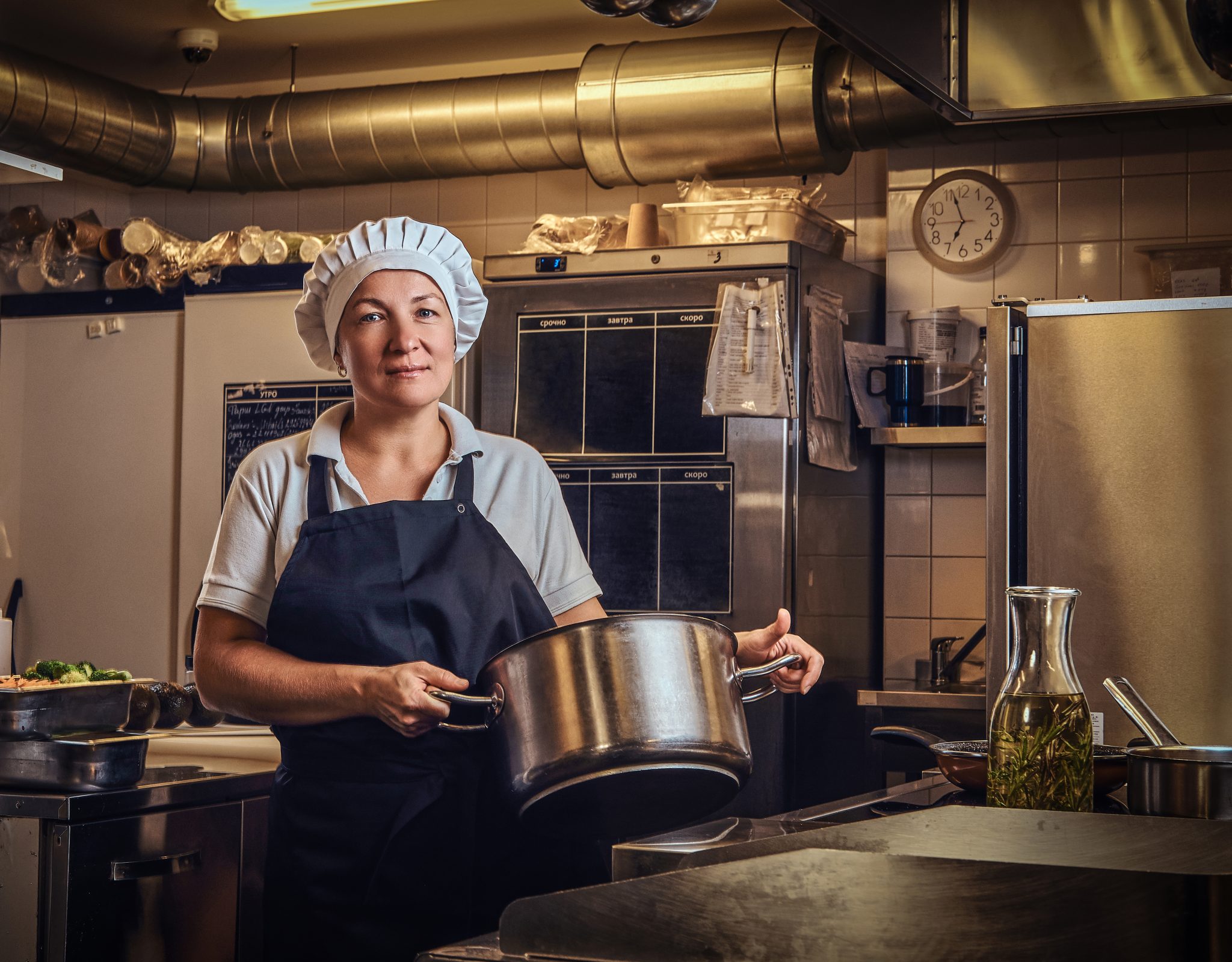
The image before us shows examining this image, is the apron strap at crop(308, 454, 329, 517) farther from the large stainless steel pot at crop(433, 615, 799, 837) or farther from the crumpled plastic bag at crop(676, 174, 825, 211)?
the crumpled plastic bag at crop(676, 174, 825, 211)

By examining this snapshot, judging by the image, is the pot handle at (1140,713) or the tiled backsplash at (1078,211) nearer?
the pot handle at (1140,713)

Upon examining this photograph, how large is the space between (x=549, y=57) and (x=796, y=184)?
2.83 feet

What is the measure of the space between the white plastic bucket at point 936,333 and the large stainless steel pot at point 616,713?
2269 mm

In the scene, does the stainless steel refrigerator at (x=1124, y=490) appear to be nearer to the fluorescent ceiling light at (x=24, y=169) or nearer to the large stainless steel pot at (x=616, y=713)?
the large stainless steel pot at (x=616, y=713)

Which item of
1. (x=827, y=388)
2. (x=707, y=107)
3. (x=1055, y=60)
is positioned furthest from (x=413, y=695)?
(x=707, y=107)

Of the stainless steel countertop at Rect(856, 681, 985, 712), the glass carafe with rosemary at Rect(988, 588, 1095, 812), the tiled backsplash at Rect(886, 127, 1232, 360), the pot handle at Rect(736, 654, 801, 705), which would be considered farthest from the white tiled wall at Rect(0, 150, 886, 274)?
the glass carafe with rosemary at Rect(988, 588, 1095, 812)

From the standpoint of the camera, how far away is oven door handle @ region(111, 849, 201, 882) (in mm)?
2285

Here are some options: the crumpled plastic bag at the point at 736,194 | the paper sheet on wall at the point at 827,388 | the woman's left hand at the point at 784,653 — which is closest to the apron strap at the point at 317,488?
the woman's left hand at the point at 784,653

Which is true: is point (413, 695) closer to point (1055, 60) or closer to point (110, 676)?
point (1055, 60)

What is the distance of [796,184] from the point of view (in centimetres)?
395

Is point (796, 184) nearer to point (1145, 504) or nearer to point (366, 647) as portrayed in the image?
point (1145, 504)

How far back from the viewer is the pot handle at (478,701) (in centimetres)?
140

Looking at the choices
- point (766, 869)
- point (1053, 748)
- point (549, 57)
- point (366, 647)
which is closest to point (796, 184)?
point (549, 57)

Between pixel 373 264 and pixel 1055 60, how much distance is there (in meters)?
0.87
